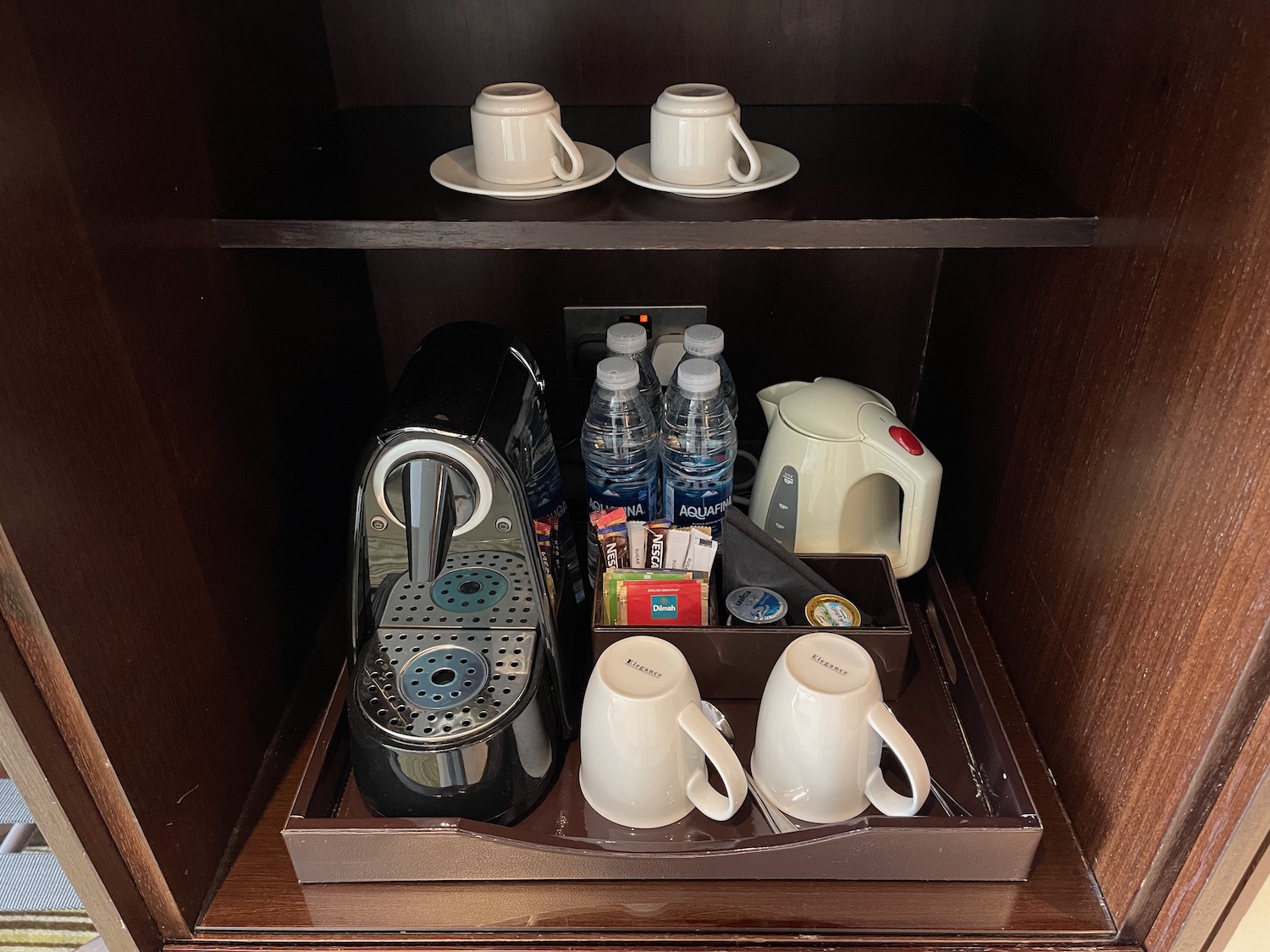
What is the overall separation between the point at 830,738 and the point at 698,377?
316 mm

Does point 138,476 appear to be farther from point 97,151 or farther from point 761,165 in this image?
point 761,165

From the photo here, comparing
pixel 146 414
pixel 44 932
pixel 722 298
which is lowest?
pixel 44 932

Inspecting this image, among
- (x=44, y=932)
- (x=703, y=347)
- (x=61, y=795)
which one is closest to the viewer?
(x=61, y=795)

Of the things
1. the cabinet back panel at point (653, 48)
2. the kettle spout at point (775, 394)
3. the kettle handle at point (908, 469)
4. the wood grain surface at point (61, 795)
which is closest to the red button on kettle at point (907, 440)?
the kettle handle at point (908, 469)

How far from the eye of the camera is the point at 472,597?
735 millimetres

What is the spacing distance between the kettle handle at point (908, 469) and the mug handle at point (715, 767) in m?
0.28

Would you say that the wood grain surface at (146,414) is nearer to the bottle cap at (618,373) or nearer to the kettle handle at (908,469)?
the bottle cap at (618,373)

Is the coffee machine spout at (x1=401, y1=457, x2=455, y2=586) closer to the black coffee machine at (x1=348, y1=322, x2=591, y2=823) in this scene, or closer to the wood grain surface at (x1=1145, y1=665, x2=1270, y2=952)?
the black coffee machine at (x1=348, y1=322, x2=591, y2=823)

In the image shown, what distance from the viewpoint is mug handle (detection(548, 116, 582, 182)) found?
2.11 feet

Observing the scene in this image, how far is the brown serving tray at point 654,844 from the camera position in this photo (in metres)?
0.62

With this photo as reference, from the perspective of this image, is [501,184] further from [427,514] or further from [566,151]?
[427,514]

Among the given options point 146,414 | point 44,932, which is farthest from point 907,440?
point 44,932

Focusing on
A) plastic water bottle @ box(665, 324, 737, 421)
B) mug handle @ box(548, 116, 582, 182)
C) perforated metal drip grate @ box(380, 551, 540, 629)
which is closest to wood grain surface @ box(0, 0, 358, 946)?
perforated metal drip grate @ box(380, 551, 540, 629)

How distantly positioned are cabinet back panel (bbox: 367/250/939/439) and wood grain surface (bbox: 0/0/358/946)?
239 mm
